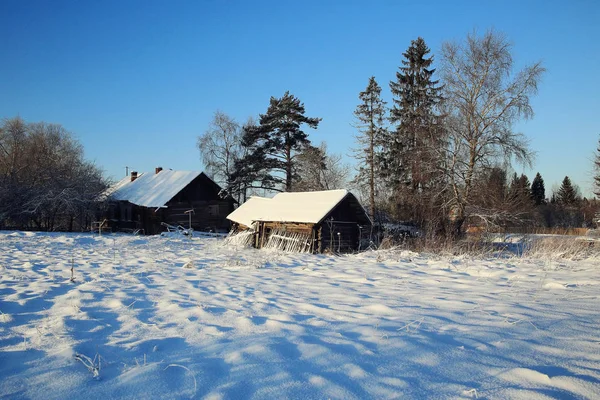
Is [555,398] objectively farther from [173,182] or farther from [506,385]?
[173,182]

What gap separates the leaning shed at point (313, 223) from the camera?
52.5 ft

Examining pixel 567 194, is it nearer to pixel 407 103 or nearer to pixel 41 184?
pixel 407 103

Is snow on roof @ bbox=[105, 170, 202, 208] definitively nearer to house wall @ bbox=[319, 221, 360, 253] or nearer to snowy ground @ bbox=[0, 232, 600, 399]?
house wall @ bbox=[319, 221, 360, 253]

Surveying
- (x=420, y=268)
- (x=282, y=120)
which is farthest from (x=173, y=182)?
(x=420, y=268)

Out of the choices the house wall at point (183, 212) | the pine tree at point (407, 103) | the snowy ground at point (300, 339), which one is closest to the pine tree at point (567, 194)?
the pine tree at point (407, 103)

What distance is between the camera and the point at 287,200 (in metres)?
19.4

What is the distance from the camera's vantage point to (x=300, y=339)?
11.5ft

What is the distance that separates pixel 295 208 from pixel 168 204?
15.0 metres

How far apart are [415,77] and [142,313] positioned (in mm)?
29866

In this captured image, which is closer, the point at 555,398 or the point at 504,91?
the point at 555,398

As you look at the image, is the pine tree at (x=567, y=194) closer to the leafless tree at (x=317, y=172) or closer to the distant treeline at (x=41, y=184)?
the leafless tree at (x=317, y=172)

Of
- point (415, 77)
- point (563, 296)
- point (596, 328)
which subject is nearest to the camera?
point (596, 328)

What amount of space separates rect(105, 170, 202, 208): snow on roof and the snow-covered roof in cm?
978

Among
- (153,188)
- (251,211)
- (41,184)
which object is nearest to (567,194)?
(251,211)
